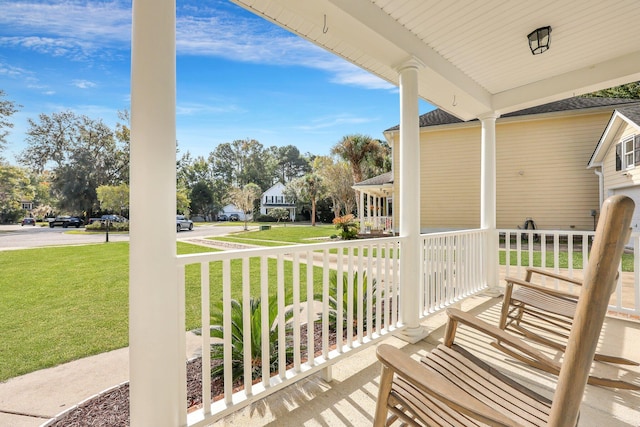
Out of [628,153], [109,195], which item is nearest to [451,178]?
[628,153]

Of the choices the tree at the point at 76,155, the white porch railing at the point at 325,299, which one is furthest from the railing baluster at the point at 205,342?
the tree at the point at 76,155

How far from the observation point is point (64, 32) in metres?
3.74

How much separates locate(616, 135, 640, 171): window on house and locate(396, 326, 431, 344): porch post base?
880 centimetres

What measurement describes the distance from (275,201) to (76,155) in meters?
22.7

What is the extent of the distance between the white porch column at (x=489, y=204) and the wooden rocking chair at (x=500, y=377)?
2.97 meters

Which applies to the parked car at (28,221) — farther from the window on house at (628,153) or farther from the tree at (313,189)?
the tree at (313,189)

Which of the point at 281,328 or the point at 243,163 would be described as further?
the point at 243,163

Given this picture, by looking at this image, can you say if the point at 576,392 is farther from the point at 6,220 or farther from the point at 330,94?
the point at 330,94

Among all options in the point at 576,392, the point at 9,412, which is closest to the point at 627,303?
the point at 576,392

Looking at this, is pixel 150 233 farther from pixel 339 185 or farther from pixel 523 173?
pixel 339 185

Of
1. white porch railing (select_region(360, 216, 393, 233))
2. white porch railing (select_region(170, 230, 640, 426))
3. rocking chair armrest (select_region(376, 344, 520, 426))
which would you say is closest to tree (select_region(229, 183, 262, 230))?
white porch railing (select_region(360, 216, 393, 233))

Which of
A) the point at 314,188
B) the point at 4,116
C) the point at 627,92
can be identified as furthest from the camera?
the point at 314,188

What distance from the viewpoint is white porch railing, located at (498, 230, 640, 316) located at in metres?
3.03

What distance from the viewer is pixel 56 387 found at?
85.6 inches
